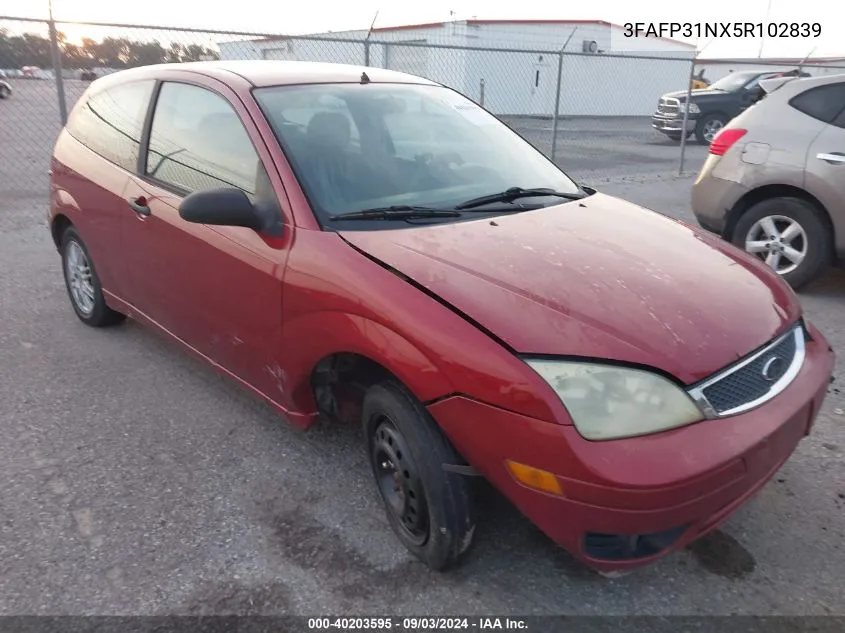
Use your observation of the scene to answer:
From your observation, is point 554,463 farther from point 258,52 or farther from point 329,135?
Result: point 258,52

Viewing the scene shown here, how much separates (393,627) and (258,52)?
59.5 ft

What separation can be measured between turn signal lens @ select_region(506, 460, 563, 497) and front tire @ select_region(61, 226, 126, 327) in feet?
10.4

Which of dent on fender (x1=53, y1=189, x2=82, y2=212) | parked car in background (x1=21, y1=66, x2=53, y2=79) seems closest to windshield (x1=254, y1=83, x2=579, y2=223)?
dent on fender (x1=53, y1=189, x2=82, y2=212)

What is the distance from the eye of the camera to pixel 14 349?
4.26 meters

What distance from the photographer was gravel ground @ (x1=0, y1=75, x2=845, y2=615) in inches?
91.9

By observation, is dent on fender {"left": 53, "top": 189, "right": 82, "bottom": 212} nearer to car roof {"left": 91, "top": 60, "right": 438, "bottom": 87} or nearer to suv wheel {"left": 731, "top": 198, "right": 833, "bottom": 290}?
car roof {"left": 91, "top": 60, "right": 438, "bottom": 87}

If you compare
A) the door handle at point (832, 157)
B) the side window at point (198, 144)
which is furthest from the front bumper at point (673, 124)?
the side window at point (198, 144)

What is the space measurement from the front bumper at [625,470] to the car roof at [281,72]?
1870 mm

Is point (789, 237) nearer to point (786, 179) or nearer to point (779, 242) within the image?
point (779, 242)

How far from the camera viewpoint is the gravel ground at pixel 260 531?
2.33 meters

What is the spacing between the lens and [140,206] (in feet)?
11.5

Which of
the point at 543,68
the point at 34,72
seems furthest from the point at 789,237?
the point at 543,68

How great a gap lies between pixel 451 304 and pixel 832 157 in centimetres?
412

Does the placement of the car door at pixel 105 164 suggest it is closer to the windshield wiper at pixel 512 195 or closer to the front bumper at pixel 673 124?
the windshield wiper at pixel 512 195
